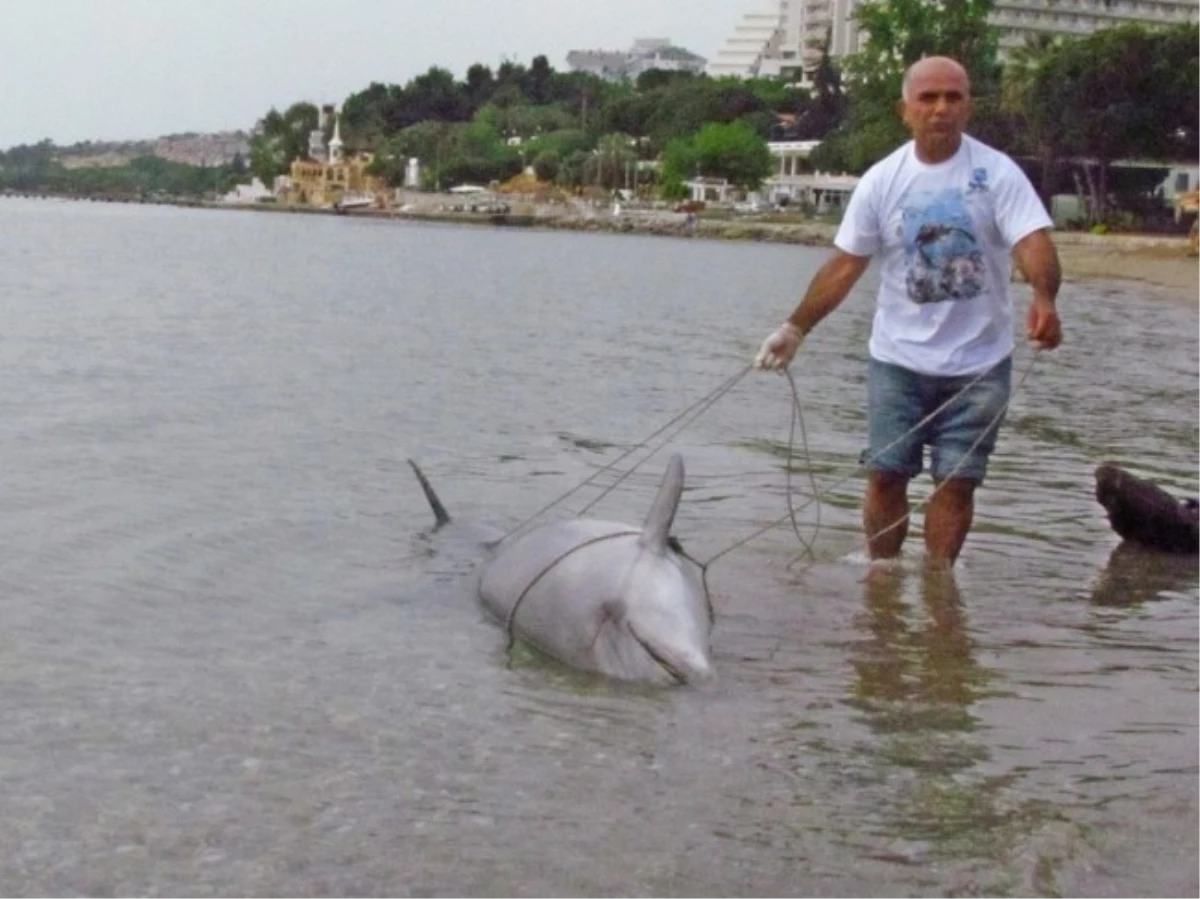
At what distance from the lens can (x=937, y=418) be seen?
675 centimetres

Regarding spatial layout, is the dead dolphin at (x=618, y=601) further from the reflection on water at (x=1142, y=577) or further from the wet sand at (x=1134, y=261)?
the wet sand at (x=1134, y=261)

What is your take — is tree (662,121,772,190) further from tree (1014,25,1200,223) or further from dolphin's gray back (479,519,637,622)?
dolphin's gray back (479,519,637,622)

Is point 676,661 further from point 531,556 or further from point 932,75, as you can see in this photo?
point 932,75

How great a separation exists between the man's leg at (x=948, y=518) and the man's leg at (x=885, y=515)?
0.51 ft

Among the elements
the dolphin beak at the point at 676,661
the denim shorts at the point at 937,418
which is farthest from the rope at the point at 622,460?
the dolphin beak at the point at 676,661

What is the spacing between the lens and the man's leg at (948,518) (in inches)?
272

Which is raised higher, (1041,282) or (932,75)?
(932,75)

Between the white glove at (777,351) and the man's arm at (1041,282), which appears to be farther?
the white glove at (777,351)

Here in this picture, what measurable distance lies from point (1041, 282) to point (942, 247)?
387 millimetres

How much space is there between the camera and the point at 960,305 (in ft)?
21.4

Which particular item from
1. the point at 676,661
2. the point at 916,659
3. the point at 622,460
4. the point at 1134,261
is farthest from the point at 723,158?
the point at 676,661

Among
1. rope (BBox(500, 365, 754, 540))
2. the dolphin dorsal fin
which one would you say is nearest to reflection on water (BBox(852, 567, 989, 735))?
the dolphin dorsal fin

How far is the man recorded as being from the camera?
6.30 meters

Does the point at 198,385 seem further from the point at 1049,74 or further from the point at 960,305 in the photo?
the point at 1049,74
